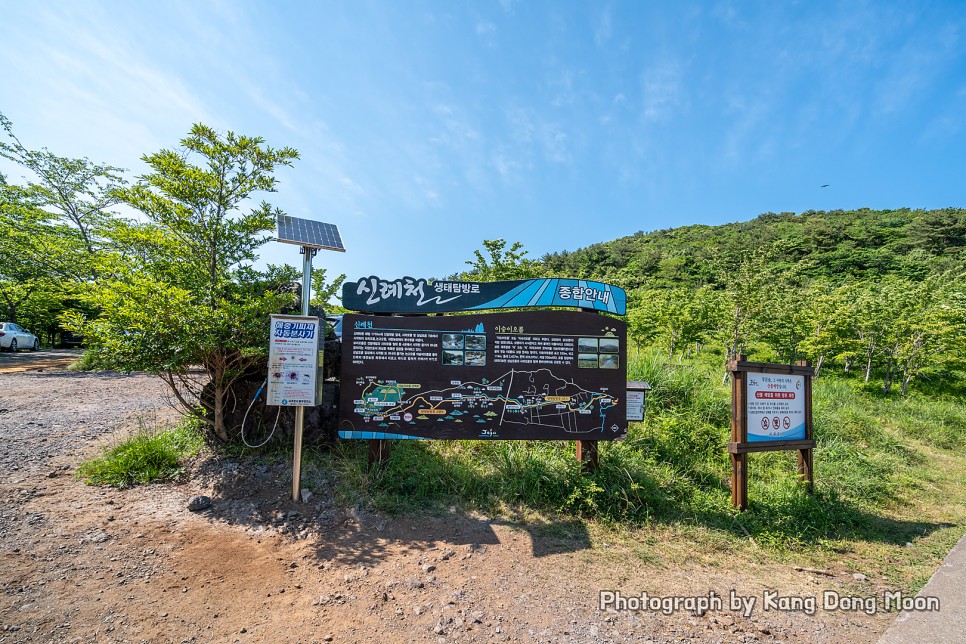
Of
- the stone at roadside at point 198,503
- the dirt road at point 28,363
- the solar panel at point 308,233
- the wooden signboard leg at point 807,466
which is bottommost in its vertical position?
the stone at roadside at point 198,503

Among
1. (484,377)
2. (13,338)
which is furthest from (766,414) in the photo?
(13,338)

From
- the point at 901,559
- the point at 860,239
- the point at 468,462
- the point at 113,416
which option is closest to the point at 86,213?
the point at 113,416

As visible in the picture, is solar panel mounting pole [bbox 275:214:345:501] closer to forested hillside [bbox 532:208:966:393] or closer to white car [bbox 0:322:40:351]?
forested hillside [bbox 532:208:966:393]

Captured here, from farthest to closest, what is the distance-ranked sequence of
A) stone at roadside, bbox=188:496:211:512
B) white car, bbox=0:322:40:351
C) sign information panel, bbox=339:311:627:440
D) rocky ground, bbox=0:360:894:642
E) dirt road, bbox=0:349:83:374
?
white car, bbox=0:322:40:351
dirt road, bbox=0:349:83:374
sign information panel, bbox=339:311:627:440
stone at roadside, bbox=188:496:211:512
rocky ground, bbox=0:360:894:642

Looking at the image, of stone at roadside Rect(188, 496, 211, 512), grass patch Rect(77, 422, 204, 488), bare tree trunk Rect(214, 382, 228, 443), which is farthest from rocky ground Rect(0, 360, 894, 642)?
bare tree trunk Rect(214, 382, 228, 443)

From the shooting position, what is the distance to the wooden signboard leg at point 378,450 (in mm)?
5195

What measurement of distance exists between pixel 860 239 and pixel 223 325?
245 ft

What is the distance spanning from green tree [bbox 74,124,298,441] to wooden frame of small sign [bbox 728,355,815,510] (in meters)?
6.02

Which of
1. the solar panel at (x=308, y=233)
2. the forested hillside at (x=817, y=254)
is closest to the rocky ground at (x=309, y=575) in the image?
the solar panel at (x=308, y=233)

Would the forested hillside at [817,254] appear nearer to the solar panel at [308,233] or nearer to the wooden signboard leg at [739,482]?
the wooden signboard leg at [739,482]

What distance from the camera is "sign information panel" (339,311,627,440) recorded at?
5105mm

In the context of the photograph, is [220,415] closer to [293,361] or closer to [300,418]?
[300,418]

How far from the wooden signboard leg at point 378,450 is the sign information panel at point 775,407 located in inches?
183

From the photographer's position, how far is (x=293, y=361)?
4617mm
